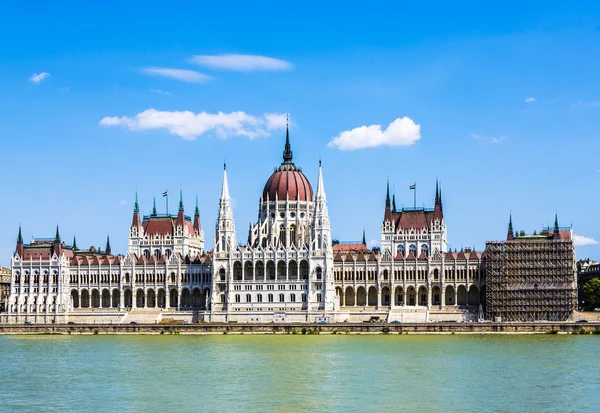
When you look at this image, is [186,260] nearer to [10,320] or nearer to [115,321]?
[115,321]

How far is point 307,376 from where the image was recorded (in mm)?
72812

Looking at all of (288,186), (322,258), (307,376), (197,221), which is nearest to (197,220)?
(197,221)

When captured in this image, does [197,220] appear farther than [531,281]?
Yes

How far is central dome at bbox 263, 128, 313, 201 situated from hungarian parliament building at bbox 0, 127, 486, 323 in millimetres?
186

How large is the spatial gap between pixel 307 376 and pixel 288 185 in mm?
82980

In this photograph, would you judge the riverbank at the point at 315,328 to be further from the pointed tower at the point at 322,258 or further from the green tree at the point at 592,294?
the green tree at the point at 592,294

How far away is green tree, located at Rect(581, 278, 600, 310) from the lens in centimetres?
14412

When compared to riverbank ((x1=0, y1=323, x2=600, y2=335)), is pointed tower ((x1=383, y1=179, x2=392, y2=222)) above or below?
above

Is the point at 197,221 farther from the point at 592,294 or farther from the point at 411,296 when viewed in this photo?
the point at 592,294

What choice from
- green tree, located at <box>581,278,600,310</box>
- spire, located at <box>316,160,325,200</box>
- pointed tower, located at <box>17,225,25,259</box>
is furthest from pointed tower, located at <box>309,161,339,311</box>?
pointed tower, located at <box>17,225,25,259</box>

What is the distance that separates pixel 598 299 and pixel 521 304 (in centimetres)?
1609

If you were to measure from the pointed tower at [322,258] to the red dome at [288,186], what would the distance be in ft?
25.7

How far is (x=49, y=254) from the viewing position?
15362 cm

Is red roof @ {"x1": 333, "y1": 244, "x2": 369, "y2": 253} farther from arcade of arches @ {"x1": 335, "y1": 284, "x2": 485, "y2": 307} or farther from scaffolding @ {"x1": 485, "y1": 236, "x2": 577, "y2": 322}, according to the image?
scaffolding @ {"x1": 485, "y1": 236, "x2": 577, "y2": 322}
